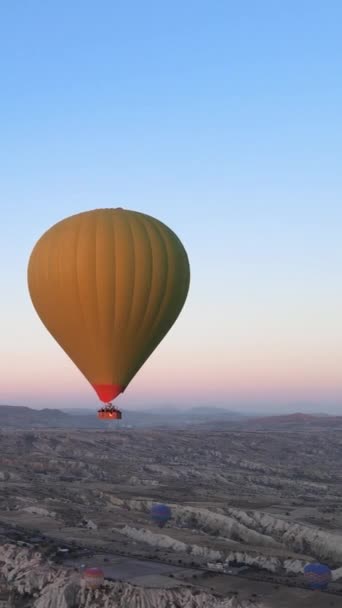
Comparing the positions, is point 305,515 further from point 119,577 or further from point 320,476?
point 320,476

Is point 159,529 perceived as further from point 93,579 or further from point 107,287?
point 107,287

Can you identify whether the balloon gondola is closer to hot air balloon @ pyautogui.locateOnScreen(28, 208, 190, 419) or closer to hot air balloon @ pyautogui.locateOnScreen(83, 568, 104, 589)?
hot air balloon @ pyautogui.locateOnScreen(28, 208, 190, 419)

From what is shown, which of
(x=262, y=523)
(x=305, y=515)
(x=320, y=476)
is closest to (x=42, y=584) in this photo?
(x=262, y=523)

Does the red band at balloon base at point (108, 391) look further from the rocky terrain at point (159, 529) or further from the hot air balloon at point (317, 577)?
the hot air balloon at point (317, 577)

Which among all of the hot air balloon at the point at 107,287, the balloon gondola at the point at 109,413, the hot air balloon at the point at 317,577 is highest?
the hot air balloon at the point at 107,287

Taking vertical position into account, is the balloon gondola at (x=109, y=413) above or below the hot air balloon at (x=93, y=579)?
above

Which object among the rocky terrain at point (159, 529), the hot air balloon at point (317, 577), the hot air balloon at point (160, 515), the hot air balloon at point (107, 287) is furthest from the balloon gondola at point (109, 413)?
the hot air balloon at point (160, 515)
